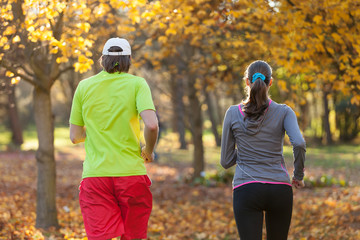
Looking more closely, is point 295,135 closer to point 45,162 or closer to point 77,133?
point 77,133

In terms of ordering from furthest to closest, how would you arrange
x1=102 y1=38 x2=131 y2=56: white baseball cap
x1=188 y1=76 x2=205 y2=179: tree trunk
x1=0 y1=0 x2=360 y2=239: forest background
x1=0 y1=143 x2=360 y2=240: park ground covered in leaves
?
x1=188 y1=76 x2=205 y2=179: tree trunk
x1=0 y1=143 x2=360 y2=240: park ground covered in leaves
x1=0 y1=0 x2=360 y2=239: forest background
x1=102 y1=38 x2=131 y2=56: white baseball cap

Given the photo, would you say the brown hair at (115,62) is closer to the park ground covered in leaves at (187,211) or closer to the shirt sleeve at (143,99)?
the shirt sleeve at (143,99)

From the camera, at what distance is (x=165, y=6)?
735cm

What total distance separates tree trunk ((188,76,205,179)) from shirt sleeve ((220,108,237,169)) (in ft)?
32.0

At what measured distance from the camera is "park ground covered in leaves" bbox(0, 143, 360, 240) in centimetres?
737

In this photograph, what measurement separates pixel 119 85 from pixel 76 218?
542 cm

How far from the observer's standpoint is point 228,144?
371 cm

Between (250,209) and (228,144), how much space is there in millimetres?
521

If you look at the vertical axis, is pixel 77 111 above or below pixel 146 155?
above

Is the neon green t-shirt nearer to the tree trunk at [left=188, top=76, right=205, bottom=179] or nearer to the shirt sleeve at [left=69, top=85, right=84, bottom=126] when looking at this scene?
the shirt sleeve at [left=69, top=85, right=84, bottom=126]

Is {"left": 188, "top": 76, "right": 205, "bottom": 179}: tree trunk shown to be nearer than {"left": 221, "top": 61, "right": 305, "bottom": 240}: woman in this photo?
No

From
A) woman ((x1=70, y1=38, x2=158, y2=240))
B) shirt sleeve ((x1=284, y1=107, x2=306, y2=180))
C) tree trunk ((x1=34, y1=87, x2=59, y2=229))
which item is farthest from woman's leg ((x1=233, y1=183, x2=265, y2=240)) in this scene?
tree trunk ((x1=34, y1=87, x2=59, y2=229))

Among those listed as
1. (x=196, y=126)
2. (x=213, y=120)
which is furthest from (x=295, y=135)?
(x=213, y=120)

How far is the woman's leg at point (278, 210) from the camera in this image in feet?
11.5
